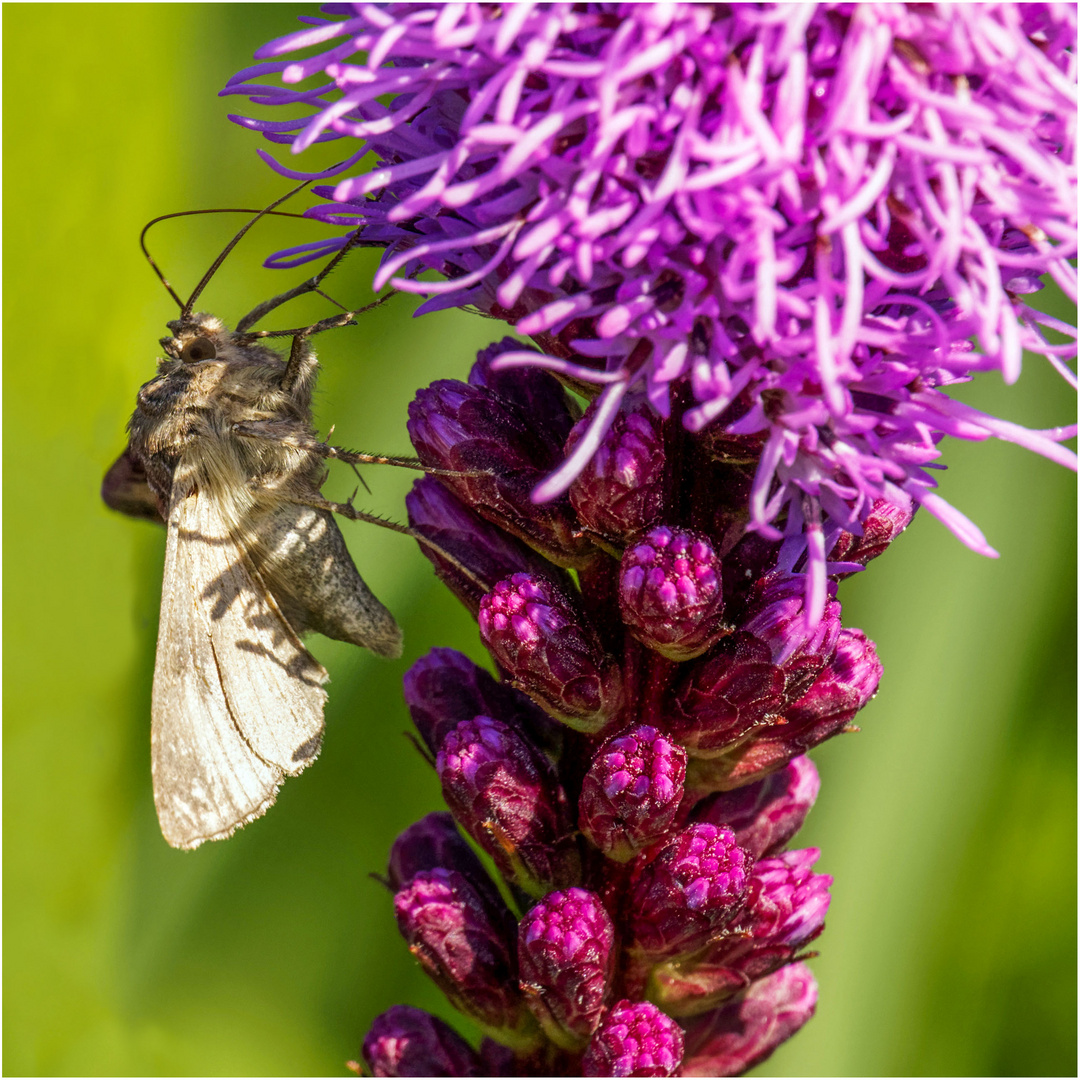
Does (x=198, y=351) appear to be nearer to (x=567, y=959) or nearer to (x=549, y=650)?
(x=549, y=650)

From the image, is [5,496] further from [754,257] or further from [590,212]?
[754,257]

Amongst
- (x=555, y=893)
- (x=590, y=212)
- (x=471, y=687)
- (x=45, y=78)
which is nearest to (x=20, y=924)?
(x=471, y=687)

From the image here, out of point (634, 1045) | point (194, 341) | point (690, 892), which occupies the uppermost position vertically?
point (194, 341)

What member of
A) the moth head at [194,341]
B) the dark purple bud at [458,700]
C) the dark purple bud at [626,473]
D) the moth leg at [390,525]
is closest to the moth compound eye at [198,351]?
the moth head at [194,341]

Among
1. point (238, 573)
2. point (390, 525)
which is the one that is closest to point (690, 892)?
point (390, 525)

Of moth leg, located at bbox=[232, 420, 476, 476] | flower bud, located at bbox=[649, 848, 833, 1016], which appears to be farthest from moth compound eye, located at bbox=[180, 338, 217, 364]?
flower bud, located at bbox=[649, 848, 833, 1016]

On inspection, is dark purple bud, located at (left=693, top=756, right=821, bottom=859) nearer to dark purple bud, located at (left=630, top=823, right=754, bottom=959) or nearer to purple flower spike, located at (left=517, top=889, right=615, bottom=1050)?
dark purple bud, located at (left=630, top=823, right=754, bottom=959)

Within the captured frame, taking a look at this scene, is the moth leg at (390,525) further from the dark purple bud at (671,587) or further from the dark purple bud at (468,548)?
the dark purple bud at (671,587)
